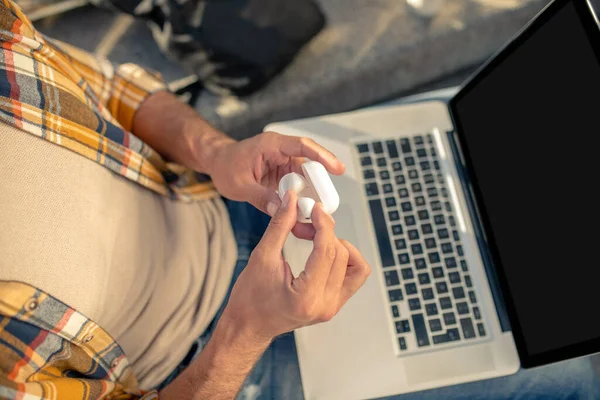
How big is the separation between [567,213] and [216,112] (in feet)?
2.85

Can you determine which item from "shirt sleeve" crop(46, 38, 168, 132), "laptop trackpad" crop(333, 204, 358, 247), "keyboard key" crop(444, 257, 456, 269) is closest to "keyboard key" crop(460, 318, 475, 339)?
"keyboard key" crop(444, 257, 456, 269)

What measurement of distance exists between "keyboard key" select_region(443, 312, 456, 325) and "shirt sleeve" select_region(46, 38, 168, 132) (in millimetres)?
742

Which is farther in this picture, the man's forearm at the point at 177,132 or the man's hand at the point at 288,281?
the man's forearm at the point at 177,132

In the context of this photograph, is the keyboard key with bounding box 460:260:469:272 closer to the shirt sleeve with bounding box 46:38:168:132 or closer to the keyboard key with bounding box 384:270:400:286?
the keyboard key with bounding box 384:270:400:286

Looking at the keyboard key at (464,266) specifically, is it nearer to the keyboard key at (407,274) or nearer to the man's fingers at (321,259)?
the keyboard key at (407,274)

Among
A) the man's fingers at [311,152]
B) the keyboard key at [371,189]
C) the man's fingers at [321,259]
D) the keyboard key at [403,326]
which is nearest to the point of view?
the man's fingers at [321,259]

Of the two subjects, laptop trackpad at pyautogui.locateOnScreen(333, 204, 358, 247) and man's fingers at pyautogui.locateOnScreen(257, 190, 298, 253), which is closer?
man's fingers at pyautogui.locateOnScreen(257, 190, 298, 253)

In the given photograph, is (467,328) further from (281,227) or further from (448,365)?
(281,227)

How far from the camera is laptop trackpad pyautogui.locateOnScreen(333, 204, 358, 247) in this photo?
35.5 inches

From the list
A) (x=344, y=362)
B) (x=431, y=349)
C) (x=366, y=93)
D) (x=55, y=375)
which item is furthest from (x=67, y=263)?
(x=366, y=93)

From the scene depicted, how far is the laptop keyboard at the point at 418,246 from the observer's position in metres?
0.83

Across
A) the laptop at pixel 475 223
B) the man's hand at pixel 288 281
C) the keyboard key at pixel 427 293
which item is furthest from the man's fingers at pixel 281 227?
the keyboard key at pixel 427 293

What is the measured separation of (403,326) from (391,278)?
0.09 m

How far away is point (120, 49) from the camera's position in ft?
4.26
